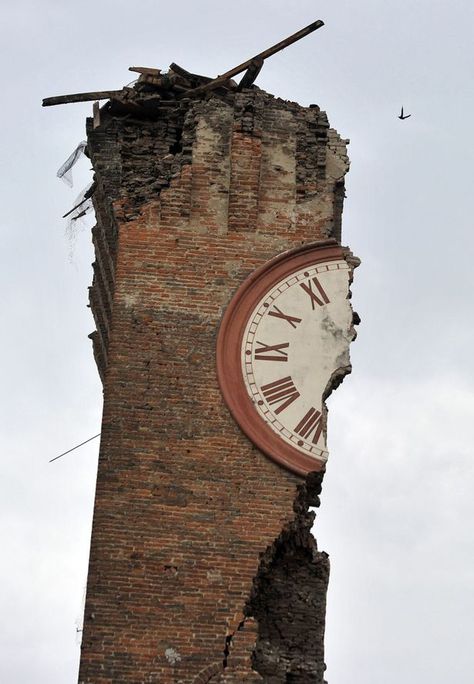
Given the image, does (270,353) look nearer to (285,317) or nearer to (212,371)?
(285,317)

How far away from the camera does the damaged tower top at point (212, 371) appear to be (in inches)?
993

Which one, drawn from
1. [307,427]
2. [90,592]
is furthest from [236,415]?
[90,592]

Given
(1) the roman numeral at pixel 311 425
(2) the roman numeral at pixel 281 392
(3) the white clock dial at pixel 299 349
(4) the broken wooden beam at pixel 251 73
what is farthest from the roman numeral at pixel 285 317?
(4) the broken wooden beam at pixel 251 73

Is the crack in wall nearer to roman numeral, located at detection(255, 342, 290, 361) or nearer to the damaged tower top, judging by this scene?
the damaged tower top

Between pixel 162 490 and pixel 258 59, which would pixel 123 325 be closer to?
pixel 162 490

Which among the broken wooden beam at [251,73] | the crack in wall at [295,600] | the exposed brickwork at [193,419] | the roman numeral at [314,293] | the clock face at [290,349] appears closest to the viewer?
the exposed brickwork at [193,419]

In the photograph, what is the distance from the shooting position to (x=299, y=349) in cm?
2664

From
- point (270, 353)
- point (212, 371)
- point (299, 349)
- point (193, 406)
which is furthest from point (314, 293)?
point (193, 406)

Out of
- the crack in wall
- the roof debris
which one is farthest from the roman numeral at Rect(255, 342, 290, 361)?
the roof debris

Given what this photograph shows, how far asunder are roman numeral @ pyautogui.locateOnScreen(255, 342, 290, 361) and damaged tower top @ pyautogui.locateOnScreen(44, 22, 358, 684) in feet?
0.07

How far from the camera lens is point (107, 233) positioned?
91.4 feet

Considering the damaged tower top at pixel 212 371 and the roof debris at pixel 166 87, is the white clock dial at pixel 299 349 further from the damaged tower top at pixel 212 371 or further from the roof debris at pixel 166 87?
the roof debris at pixel 166 87

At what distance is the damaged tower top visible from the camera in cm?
2522

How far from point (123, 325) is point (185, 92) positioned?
328cm
